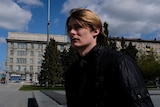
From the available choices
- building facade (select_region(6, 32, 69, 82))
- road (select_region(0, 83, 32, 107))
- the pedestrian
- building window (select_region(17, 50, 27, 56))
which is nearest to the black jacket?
the pedestrian

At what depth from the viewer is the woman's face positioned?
191cm

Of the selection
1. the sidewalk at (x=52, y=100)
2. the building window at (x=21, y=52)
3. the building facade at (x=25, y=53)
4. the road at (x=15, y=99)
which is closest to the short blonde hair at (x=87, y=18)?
the sidewalk at (x=52, y=100)

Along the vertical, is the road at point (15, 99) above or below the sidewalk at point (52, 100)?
below

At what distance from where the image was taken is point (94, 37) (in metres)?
1.95

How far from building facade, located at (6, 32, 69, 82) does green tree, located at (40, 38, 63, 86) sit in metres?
70.0

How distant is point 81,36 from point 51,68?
5662cm

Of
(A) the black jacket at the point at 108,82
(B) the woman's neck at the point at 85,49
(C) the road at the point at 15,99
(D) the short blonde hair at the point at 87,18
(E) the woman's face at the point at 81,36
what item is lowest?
(C) the road at the point at 15,99

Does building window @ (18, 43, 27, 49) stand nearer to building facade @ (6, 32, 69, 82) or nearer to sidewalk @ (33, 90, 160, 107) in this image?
building facade @ (6, 32, 69, 82)

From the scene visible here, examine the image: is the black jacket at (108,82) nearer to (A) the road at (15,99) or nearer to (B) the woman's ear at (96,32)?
(B) the woman's ear at (96,32)

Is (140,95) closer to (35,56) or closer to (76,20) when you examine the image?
(76,20)

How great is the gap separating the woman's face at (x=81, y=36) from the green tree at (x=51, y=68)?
5469cm

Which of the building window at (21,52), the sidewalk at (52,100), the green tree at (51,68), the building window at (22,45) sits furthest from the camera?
the building window at (21,52)

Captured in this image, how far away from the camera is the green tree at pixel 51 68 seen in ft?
189

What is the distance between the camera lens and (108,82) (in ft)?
5.50
